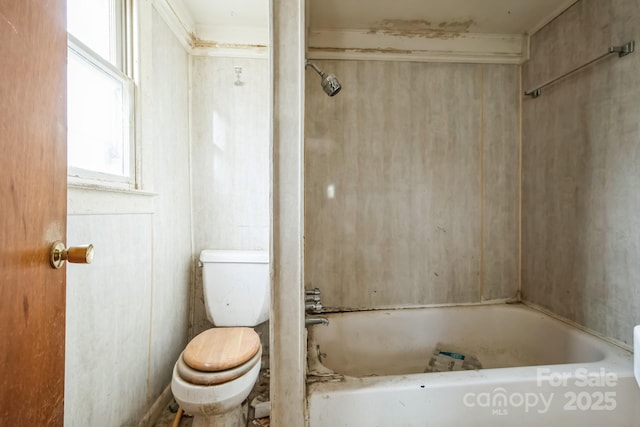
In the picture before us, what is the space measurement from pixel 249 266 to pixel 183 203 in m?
0.57

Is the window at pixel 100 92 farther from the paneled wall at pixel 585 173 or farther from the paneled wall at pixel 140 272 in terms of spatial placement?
the paneled wall at pixel 585 173

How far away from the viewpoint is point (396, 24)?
1650 millimetres

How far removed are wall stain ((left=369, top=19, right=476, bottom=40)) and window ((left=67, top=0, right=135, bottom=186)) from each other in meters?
1.28

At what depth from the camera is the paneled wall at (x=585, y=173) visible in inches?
47.7

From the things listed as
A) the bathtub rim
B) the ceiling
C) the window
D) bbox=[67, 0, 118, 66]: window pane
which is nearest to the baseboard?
the bathtub rim

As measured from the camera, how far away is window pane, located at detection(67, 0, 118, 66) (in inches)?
41.2

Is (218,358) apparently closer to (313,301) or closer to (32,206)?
(313,301)

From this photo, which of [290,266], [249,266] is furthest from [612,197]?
[249,266]

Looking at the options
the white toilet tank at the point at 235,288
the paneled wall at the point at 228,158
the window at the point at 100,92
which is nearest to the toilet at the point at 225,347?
the white toilet tank at the point at 235,288

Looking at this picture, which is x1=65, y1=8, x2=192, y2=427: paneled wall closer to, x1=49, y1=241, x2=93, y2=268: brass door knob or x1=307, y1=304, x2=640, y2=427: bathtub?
x1=49, y1=241, x2=93, y2=268: brass door knob

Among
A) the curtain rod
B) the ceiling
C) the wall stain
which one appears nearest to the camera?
the curtain rod

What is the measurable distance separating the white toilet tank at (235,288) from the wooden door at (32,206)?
1.04 meters

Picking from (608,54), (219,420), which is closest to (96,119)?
(219,420)

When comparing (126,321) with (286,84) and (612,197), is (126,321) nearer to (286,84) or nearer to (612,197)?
(286,84)
